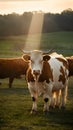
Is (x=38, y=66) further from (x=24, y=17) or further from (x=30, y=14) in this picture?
(x=30, y=14)

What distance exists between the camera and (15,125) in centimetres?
1191

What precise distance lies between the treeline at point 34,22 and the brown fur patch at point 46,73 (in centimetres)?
5162

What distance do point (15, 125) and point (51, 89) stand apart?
2.20 metres

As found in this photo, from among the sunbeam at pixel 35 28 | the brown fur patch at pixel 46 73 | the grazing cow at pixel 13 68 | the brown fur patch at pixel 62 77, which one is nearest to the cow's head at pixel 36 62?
the brown fur patch at pixel 46 73

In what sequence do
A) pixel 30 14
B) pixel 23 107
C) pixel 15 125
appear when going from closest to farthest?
pixel 15 125 → pixel 23 107 → pixel 30 14

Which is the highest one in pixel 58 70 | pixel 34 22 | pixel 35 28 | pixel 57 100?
pixel 58 70

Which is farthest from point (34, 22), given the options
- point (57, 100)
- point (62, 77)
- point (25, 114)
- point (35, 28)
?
point (25, 114)

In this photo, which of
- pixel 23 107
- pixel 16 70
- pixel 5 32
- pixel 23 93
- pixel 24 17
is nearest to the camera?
pixel 23 107

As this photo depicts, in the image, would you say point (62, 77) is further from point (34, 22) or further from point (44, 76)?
point (34, 22)

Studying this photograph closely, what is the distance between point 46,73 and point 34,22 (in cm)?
7014

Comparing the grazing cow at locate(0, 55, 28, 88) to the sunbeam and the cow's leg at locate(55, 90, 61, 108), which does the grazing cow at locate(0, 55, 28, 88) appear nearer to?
the cow's leg at locate(55, 90, 61, 108)

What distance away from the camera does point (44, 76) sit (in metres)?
13.6

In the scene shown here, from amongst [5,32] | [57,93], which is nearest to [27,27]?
[5,32]

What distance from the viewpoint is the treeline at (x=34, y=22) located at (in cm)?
6769
